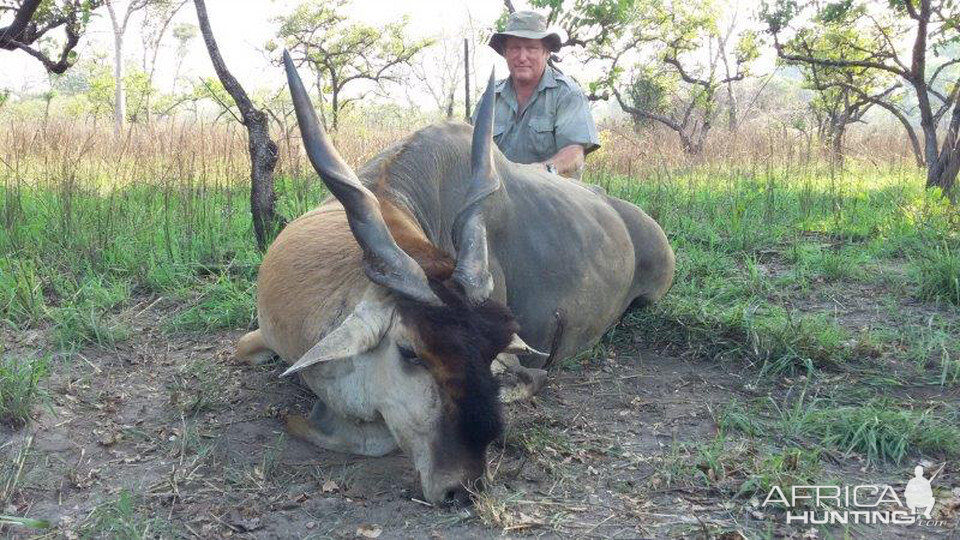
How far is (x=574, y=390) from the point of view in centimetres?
407

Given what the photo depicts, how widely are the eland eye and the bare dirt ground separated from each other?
482mm

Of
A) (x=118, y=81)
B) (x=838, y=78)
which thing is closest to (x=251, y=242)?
(x=838, y=78)

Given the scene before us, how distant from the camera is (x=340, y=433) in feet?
10.5

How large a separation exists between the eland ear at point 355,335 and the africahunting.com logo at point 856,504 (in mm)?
1415

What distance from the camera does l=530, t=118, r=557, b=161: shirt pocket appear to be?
6.18 meters

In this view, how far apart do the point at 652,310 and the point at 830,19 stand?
208 inches

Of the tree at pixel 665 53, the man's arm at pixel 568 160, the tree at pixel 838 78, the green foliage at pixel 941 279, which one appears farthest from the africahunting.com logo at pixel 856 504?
the tree at pixel 665 53

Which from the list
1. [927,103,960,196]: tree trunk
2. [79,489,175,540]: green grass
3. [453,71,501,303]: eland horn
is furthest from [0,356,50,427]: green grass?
[927,103,960,196]: tree trunk

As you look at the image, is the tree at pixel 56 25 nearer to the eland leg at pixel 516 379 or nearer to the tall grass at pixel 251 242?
the tall grass at pixel 251 242

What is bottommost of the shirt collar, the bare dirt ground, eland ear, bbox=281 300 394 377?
the bare dirt ground

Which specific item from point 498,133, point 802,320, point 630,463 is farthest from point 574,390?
point 498,133

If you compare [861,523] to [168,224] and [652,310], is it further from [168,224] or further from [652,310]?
[168,224]

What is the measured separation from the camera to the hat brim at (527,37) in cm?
595

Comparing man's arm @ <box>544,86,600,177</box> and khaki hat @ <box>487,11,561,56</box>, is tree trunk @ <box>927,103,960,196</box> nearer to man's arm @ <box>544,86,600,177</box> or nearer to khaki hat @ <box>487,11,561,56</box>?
man's arm @ <box>544,86,600,177</box>
